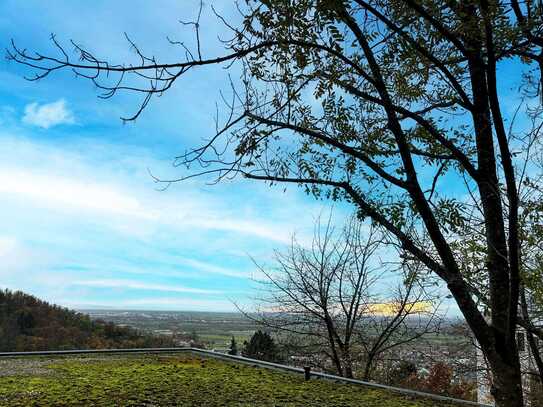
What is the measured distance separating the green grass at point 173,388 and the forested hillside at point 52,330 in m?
2.10

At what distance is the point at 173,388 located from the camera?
3.47 meters

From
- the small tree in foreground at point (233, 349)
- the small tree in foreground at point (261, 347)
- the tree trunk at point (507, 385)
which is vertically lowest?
the small tree in foreground at point (261, 347)

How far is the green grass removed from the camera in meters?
3.03

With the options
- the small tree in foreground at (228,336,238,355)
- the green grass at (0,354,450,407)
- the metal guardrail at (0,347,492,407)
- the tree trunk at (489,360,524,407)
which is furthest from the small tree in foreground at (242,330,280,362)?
the tree trunk at (489,360,524,407)

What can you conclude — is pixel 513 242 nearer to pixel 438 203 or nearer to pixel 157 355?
pixel 438 203

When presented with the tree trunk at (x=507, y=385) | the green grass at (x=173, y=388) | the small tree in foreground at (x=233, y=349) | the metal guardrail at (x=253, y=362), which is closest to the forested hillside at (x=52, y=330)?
the metal guardrail at (x=253, y=362)

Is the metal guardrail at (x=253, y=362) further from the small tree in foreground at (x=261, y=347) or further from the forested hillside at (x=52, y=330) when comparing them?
the small tree in foreground at (x=261, y=347)

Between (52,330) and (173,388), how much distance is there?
6.16 m

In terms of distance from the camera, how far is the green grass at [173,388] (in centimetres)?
303

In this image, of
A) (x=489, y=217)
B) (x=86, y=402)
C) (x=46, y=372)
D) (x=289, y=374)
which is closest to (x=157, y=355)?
(x=46, y=372)

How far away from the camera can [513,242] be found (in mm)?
1872

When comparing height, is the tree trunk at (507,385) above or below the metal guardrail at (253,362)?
above

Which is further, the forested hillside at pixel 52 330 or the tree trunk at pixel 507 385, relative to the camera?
the forested hillside at pixel 52 330

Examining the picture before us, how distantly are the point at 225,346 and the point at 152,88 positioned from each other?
4.73 m
